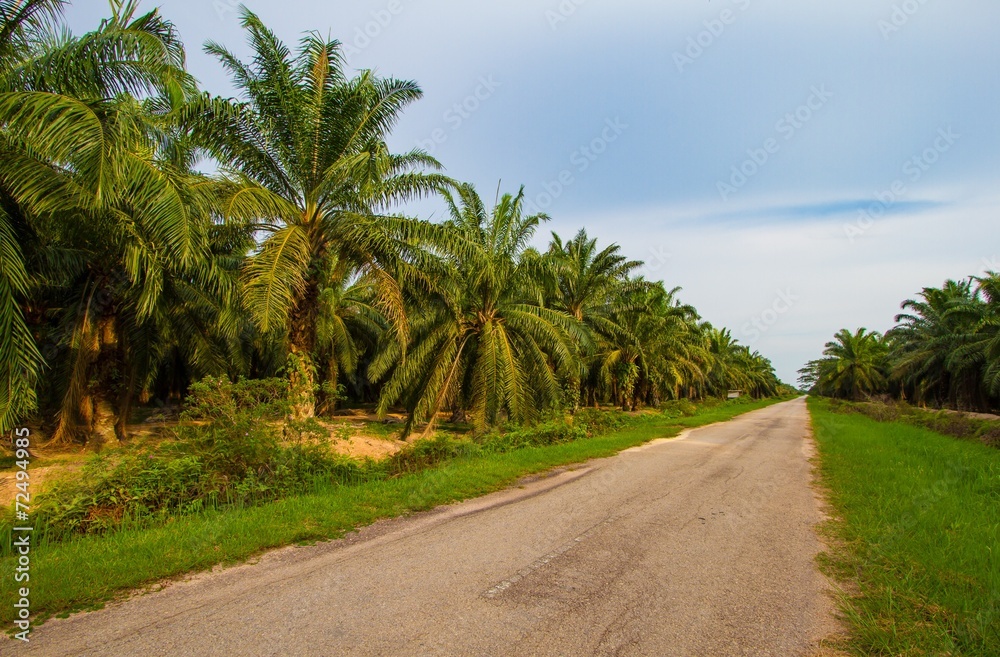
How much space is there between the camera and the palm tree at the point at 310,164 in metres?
12.1

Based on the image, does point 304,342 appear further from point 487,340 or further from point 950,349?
point 950,349

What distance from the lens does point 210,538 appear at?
5.43 meters

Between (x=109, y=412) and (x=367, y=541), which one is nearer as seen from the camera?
(x=367, y=541)

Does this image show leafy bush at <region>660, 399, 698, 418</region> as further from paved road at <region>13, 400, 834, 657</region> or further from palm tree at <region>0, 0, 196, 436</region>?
palm tree at <region>0, 0, 196, 436</region>

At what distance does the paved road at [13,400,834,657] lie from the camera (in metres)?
3.45

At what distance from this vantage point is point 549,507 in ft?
23.6

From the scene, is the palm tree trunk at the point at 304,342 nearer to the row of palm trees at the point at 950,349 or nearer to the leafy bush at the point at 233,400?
the leafy bush at the point at 233,400

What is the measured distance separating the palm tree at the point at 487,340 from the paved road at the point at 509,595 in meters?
10.1

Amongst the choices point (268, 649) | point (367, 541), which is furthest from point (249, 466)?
point (268, 649)

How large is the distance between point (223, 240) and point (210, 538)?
33.0 ft

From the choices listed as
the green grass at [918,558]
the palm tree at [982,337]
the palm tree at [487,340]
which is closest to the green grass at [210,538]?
the green grass at [918,558]

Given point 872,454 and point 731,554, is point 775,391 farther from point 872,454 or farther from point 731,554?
point 731,554

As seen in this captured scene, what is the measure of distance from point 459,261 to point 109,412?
10847mm

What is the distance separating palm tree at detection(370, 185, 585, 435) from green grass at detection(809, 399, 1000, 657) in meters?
9.57
